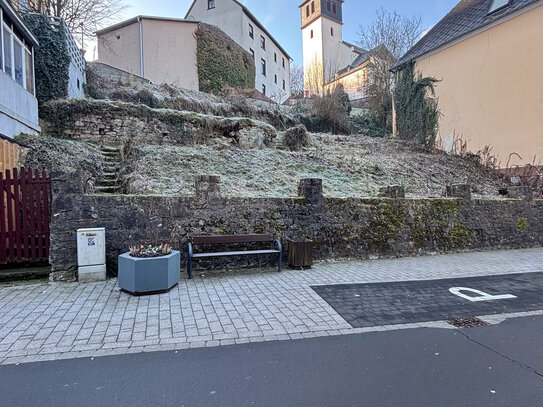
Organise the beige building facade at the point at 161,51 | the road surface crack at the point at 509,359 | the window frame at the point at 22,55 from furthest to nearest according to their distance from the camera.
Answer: the beige building facade at the point at 161,51 → the window frame at the point at 22,55 → the road surface crack at the point at 509,359

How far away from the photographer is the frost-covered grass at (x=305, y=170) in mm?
9345

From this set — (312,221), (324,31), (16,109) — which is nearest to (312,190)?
(312,221)

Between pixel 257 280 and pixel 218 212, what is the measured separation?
5.43 feet

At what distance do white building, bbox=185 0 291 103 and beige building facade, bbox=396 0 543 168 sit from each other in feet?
47.1

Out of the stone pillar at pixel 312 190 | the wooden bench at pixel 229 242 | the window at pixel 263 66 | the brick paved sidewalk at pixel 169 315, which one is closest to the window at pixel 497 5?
the stone pillar at pixel 312 190

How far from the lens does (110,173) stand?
384 inches

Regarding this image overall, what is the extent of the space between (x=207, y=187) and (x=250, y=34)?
29.8 m

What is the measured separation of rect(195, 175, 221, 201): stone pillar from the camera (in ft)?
21.9

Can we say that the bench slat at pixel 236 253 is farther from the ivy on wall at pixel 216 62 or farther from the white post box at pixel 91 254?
the ivy on wall at pixel 216 62

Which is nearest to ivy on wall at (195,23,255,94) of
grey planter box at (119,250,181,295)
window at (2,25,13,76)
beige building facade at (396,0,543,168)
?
beige building facade at (396,0,543,168)

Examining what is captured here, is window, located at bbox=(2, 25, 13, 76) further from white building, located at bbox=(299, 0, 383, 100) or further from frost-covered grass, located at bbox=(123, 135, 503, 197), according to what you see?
white building, located at bbox=(299, 0, 383, 100)

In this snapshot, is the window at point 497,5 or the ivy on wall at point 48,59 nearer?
the ivy on wall at point 48,59

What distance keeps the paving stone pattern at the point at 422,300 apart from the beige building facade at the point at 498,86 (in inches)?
454

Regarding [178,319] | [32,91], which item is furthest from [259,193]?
[32,91]
